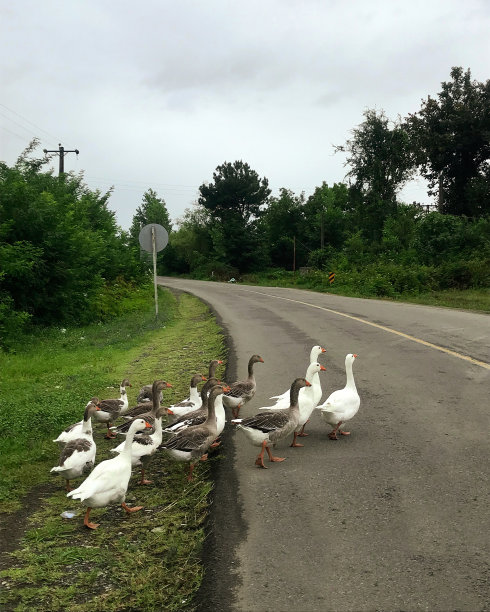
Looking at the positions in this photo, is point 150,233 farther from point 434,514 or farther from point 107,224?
point 434,514

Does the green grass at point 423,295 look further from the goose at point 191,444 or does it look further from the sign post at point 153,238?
the goose at point 191,444

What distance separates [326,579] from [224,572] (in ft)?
2.21

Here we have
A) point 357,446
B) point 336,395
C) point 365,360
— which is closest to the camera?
point 357,446

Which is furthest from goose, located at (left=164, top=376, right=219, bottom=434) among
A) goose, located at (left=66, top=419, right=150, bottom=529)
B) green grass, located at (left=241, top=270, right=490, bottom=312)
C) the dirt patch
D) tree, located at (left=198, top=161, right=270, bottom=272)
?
tree, located at (left=198, top=161, right=270, bottom=272)

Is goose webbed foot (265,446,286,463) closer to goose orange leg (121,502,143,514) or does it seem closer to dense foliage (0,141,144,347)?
goose orange leg (121,502,143,514)

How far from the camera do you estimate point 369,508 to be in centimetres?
486

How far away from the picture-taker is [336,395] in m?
6.96

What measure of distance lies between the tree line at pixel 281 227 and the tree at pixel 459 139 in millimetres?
82

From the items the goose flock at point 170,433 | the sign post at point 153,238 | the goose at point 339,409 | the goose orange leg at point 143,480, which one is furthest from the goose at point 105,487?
the sign post at point 153,238

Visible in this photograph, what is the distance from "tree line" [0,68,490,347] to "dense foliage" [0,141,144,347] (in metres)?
0.04

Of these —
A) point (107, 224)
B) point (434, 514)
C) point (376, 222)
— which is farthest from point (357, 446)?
point (376, 222)

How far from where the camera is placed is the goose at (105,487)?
16.0 ft

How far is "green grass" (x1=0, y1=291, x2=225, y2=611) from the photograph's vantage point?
3.88 m

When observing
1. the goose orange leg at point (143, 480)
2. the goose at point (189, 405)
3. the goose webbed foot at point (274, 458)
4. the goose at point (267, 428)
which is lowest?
the goose orange leg at point (143, 480)
